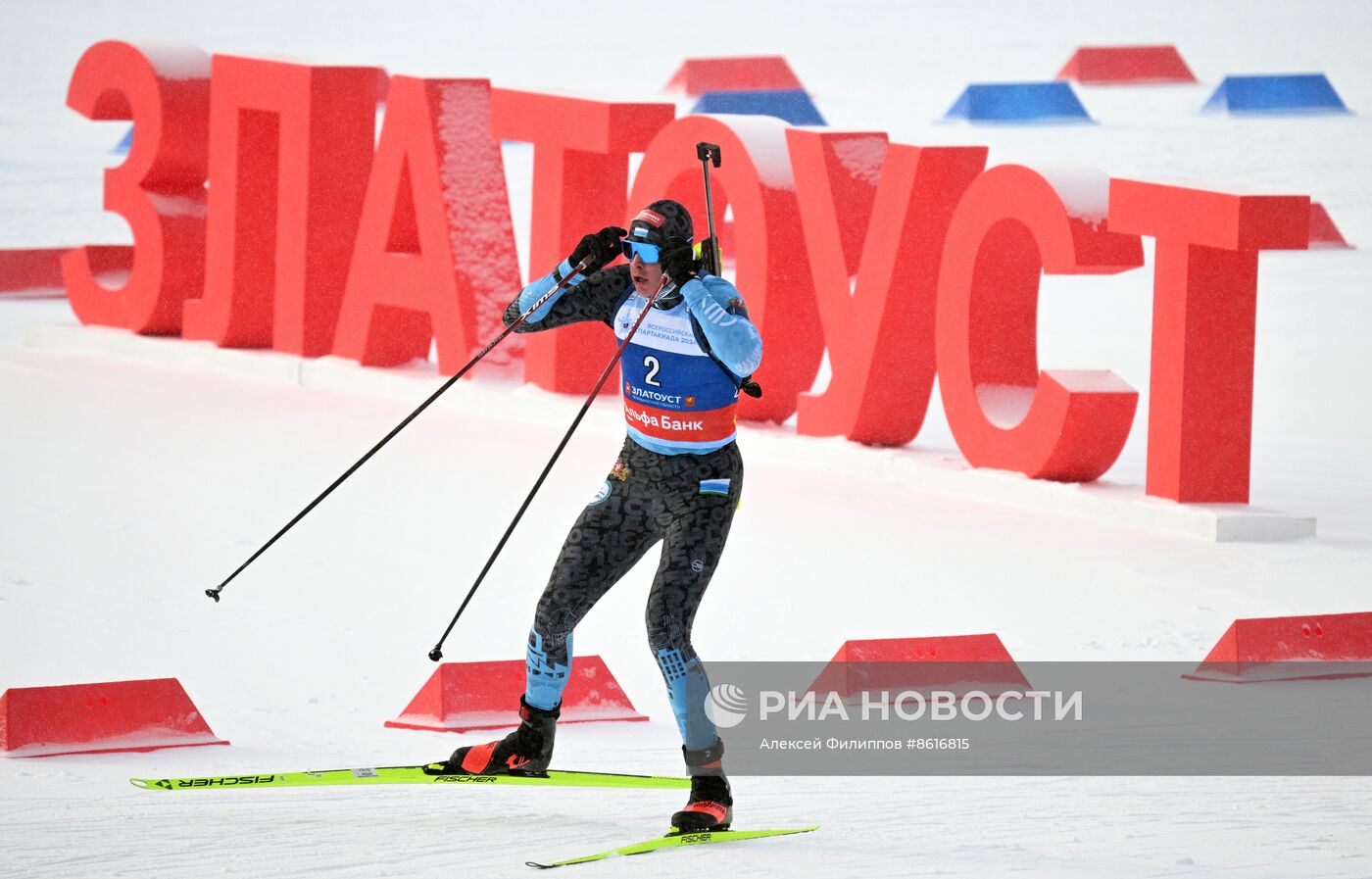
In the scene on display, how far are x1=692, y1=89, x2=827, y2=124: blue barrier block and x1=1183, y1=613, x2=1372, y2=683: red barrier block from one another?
16.9 metres

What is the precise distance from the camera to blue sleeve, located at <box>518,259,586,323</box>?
6855mm

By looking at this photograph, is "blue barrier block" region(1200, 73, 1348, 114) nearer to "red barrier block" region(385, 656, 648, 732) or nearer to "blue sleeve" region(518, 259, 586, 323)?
"red barrier block" region(385, 656, 648, 732)

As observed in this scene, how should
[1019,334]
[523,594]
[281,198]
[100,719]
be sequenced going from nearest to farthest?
[100,719], [523,594], [1019,334], [281,198]

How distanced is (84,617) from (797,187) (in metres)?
5.69

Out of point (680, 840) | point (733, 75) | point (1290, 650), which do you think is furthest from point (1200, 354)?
point (733, 75)

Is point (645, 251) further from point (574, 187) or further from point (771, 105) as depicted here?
point (771, 105)

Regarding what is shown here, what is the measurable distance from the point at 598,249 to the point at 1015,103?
19.9m

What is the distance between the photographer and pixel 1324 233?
19.3 metres

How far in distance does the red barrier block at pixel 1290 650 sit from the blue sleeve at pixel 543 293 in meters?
2.82

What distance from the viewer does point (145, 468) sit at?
39.4ft

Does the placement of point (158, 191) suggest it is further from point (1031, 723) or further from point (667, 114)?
point (1031, 723)

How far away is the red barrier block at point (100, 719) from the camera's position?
7027mm

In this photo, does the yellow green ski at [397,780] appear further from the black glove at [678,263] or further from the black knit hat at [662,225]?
the black knit hat at [662,225]

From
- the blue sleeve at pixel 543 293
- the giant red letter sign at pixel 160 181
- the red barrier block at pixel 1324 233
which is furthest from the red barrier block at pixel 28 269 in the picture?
the blue sleeve at pixel 543 293
